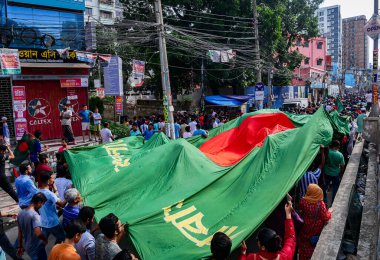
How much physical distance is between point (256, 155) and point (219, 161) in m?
1.59

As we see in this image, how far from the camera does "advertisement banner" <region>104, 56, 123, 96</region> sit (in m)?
15.1

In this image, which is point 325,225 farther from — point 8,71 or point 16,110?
point 16,110

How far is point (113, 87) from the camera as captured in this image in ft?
50.3

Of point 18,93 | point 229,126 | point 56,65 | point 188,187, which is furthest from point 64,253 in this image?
point 56,65

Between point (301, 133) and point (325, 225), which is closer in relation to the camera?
point (325, 225)

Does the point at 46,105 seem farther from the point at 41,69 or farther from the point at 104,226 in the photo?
the point at 104,226

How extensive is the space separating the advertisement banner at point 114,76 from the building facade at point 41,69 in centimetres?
183

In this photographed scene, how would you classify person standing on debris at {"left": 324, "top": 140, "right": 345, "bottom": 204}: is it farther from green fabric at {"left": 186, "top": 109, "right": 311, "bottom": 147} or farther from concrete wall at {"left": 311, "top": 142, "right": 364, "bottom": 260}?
green fabric at {"left": 186, "top": 109, "right": 311, "bottom": 147}

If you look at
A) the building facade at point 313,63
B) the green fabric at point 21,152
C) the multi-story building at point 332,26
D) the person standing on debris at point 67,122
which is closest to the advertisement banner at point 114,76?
the person standing on debris at point 67,122

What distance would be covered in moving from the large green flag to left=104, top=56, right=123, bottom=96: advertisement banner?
6837mm

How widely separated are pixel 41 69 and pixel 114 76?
3561 mm

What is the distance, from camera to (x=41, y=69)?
1611cm

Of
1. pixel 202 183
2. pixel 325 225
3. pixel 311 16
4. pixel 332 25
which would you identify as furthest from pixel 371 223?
pixel 332 25

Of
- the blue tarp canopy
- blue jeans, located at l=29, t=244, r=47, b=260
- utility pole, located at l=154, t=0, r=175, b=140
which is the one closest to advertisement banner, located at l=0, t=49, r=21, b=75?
utility pole, located at l=154, t=0, r=175, b=140
